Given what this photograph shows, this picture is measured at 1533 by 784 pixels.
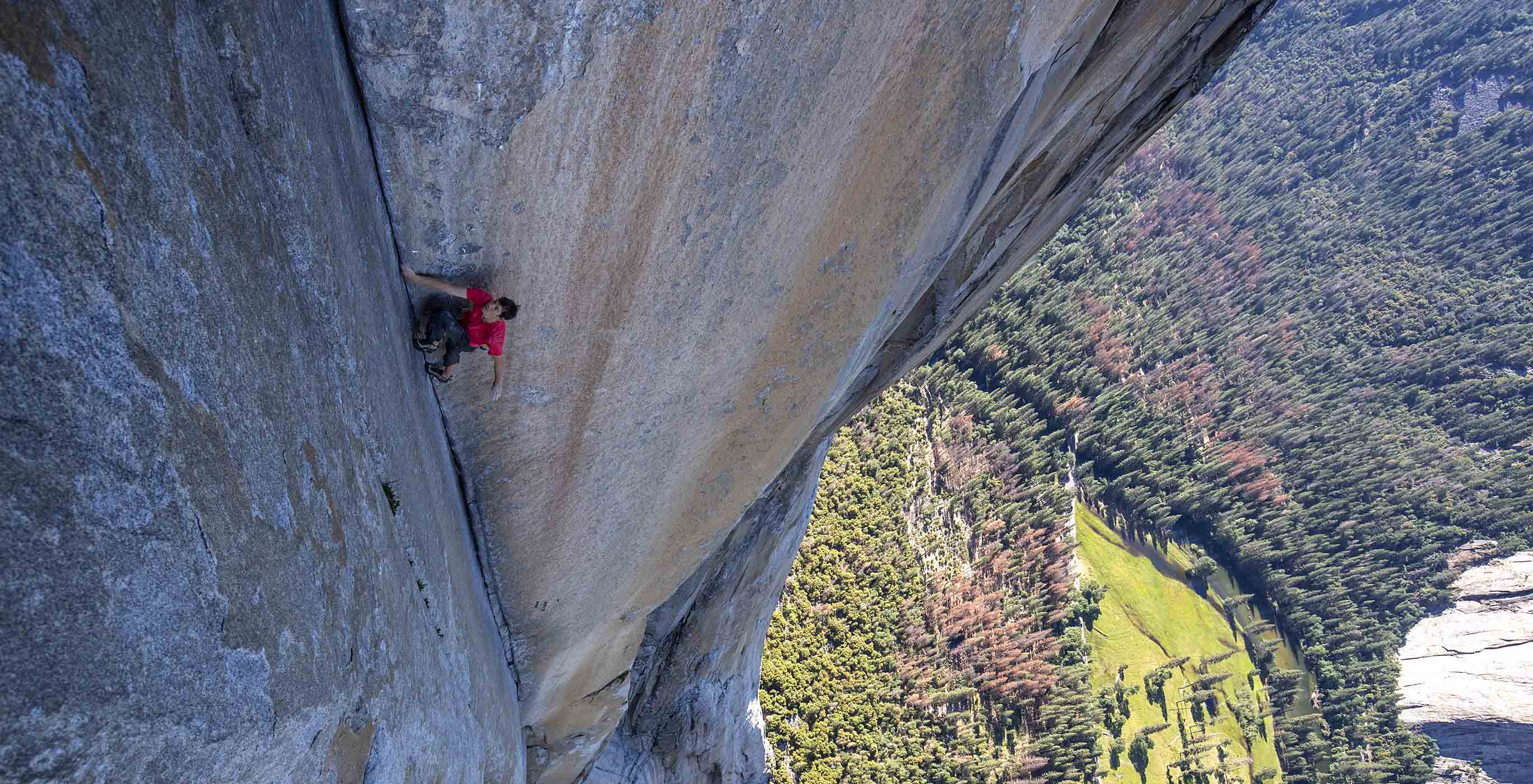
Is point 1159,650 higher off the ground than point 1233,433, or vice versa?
point 1233,433

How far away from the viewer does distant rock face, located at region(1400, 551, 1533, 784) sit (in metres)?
34.0

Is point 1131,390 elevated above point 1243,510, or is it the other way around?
point 1131,390

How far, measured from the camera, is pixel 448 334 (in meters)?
4.84

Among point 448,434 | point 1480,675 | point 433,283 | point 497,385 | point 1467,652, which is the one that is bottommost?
point 448,434

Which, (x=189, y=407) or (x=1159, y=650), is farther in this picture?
(x=1159, y=650)

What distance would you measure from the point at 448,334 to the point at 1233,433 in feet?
156

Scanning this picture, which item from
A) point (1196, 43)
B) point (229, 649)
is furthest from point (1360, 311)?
point (229, 649)

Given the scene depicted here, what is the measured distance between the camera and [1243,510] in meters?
38.8

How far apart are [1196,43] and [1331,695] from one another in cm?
4036

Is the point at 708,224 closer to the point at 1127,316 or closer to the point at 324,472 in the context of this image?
the point at 324,472

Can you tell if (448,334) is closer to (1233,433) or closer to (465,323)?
(465,323)

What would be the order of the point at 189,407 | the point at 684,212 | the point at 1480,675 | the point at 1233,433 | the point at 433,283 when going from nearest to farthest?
the point at 189,407 → the point at 433,283 → the point at 684,212 → the point at 1480,675 → the point at 1233,433

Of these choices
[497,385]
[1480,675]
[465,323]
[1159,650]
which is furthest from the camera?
[1480,675]

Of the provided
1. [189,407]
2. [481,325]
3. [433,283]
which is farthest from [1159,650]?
[189,407]
